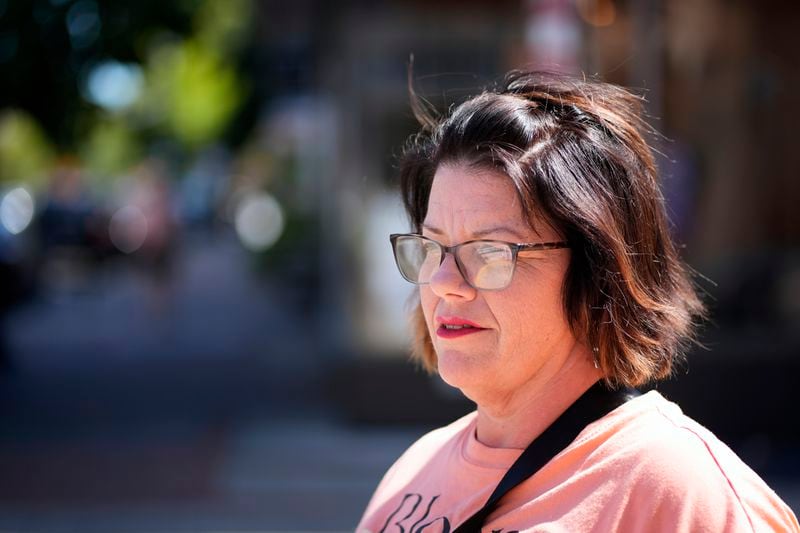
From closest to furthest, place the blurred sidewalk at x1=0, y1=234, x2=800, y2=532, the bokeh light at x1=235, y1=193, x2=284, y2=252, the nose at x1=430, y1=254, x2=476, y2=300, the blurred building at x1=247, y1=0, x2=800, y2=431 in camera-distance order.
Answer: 1. the nose at x1=430, y1=254, x2=476, y2=300
2. the blurred sidewalk at x1=0, y1=234, x2=800, y2=532
3. the blurred building at x1=247, y1=0, x2=800, y2=431
4. the bokeh light at x1=235, y1=193, x2=284, y2=252

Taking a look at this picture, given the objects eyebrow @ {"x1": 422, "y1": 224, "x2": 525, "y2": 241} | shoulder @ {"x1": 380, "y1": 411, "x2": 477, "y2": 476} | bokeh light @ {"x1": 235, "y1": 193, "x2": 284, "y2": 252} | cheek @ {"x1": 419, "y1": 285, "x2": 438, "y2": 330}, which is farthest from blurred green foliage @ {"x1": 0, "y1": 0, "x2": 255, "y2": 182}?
bokeh light @ {"x1": 235, "y1": 193, "x2": 284, "y2": 252}

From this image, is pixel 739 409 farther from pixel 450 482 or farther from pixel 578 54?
pixel 450 482

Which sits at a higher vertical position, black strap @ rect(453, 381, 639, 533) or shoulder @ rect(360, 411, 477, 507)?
black strap @ rect(453, 381, 639, 533)

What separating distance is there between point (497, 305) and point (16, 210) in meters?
17.1

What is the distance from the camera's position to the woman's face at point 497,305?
162cm

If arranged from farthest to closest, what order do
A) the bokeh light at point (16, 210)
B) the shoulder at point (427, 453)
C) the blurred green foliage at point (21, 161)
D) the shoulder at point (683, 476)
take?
the blurred green foliage at point (21, 161) → the bokeh light at point (16, 210) → the shoulder at point (427, 453) → the shoulder at point (683, 476)

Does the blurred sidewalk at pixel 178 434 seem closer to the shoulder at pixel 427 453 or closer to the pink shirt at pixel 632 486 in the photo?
the shoulder at pixel 427 453

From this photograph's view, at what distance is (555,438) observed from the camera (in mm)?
1583

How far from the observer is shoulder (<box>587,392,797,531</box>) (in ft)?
4.55

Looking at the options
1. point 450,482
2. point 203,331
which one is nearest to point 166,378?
point 203,331

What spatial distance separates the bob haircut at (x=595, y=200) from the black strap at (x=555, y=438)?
0.03 metres

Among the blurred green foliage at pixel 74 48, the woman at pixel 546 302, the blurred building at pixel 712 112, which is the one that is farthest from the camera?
the blurred green foliage at pixel 74 48

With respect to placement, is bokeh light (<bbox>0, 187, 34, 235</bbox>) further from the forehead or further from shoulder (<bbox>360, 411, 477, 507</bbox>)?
the forehead

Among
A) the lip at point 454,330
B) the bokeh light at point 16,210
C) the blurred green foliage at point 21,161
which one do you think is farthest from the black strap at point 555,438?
the blurred green foliage at point 21,161
